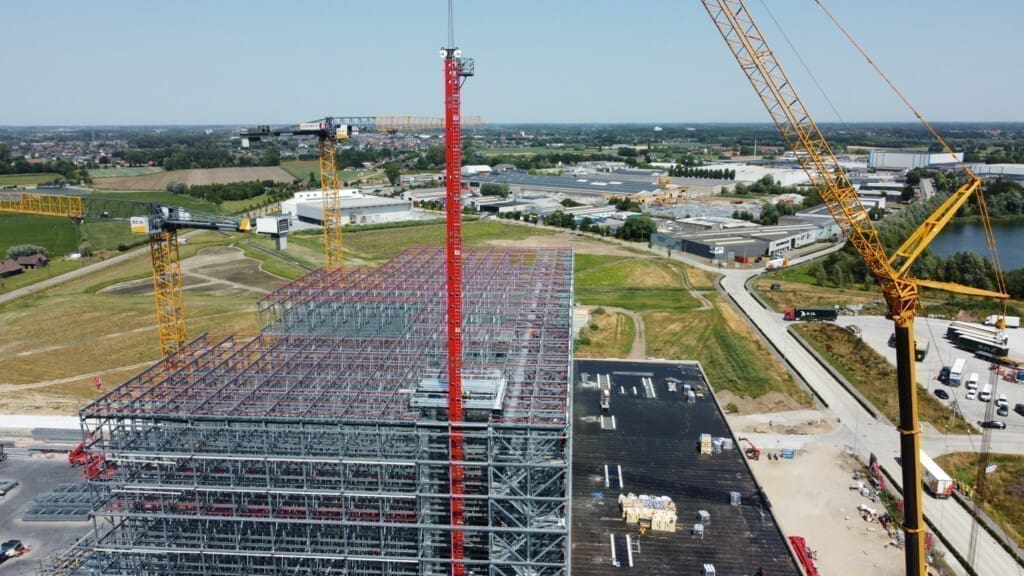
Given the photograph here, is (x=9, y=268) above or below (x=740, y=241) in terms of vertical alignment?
below

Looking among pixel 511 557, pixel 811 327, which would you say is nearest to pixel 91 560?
pixel 511 557

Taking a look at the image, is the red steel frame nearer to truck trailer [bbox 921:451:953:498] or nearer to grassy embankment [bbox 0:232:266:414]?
truck trailer [bbox 921:451:953:498]

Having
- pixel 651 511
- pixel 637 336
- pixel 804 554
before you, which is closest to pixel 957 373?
pixel 637 336

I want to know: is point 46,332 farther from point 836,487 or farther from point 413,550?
point 836,487

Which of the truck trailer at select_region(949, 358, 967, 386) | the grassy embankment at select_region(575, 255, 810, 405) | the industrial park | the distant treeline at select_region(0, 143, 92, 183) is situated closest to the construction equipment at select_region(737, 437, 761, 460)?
the industrial park

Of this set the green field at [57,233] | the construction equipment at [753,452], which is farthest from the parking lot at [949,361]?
the green field at [57,233]

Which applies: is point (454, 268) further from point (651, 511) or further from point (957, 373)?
point (957, 373)
